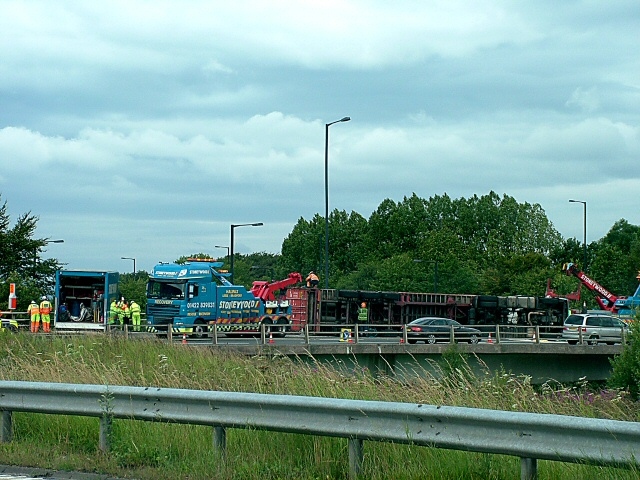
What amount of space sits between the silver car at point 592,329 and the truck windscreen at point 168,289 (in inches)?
662

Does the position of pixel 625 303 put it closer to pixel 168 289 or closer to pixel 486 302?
pixel 486 302

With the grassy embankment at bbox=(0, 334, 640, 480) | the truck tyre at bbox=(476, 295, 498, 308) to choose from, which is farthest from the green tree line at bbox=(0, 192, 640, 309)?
the grassy embankment at bbox=(0, 334, 640, 480)

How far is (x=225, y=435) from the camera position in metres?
8.40

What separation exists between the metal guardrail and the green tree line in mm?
42554

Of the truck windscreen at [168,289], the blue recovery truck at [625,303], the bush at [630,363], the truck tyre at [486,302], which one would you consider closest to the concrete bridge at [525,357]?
the bush at [630,363]

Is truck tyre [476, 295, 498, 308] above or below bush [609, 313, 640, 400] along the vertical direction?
above

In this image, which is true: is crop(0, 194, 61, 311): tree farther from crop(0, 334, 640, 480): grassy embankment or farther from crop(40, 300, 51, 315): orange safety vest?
crop(0, 334, 640, 480): grassy embankment

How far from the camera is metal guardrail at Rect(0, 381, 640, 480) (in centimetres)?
645

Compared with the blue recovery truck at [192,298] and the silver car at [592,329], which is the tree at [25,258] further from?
the silver car at [592,329]

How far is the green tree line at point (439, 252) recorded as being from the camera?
74312 mm

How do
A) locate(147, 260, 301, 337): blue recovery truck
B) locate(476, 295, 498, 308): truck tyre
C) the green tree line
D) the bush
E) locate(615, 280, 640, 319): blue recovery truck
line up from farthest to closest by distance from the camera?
1. the green tree line
2. locate(615, 280, 640, 319): blue recovery truck
3. locate(476, 295, 498, 308): truck tyre
4. locate(147, 260, 301, 337): blue recovery truck
5. the bush

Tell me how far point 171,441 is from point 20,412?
7.34ft

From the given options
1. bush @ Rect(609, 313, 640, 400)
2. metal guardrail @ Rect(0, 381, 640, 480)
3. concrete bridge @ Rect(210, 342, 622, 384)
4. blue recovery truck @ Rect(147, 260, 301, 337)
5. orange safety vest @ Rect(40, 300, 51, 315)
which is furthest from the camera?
blue recovery truck @ Rect(147, 260, 301, 337)

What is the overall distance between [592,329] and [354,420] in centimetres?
3746
